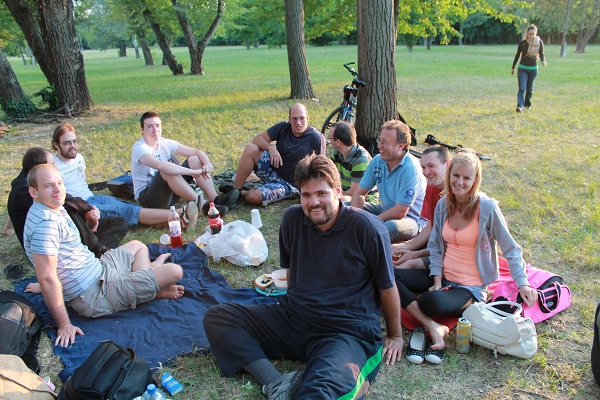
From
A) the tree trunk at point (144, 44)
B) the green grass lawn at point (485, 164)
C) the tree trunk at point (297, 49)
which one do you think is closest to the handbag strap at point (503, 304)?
the green grass lawn at point (485, 164)

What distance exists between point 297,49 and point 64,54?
5.92 m

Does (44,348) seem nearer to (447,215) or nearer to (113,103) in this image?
(447,215)

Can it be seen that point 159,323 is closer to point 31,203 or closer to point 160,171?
point 31,203

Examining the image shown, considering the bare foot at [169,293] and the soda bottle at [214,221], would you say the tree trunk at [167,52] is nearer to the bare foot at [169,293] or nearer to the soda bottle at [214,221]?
the soda bottle at [214,221]

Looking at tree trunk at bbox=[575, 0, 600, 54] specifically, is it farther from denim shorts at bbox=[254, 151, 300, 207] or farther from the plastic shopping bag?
the plastic shopping bag

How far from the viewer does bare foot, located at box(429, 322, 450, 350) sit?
3.14 m

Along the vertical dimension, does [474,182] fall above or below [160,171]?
above

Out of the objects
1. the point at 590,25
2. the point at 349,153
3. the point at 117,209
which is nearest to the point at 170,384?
the point at 117,209

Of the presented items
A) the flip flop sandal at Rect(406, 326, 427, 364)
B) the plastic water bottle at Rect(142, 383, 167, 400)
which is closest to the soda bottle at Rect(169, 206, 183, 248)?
the plastic water bottle at Rect(142, 383, 167, 400)

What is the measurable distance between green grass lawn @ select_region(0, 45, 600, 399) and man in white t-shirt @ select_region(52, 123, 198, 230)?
0.17 meters

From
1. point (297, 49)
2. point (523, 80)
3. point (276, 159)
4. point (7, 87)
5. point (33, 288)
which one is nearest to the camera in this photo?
point (33, 288)

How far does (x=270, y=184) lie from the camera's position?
607 centimetres

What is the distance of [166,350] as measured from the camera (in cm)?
330

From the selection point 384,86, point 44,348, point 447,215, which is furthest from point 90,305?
point 384,86
